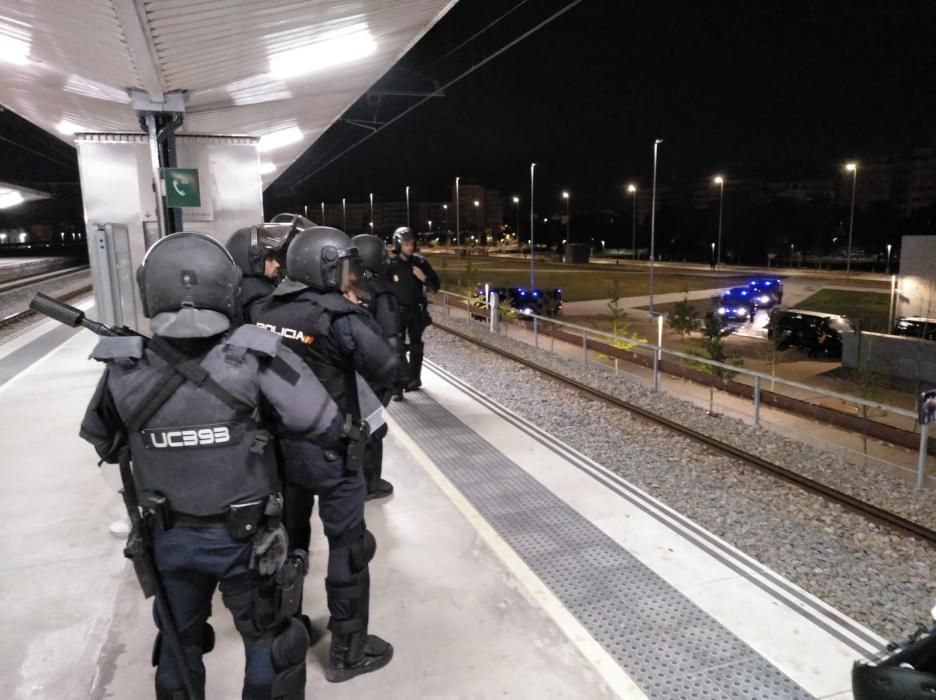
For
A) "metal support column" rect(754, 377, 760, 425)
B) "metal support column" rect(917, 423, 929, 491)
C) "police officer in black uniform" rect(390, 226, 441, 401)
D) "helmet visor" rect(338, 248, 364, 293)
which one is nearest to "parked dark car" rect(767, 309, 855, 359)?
"metal support column" rect(754, 377, 760, 425)

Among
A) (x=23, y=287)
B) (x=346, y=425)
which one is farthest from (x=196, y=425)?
(x=23, y=287)

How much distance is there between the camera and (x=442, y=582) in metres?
4.01

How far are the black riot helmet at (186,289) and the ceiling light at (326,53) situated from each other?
4.21m

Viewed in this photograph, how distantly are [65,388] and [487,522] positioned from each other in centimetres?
639

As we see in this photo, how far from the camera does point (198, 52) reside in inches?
211

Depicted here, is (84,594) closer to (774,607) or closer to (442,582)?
(442,582)

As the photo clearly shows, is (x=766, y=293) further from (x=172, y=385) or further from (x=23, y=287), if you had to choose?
(x=172, y=385)

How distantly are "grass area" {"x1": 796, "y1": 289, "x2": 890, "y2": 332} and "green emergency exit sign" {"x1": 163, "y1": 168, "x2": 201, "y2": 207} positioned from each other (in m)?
23.2

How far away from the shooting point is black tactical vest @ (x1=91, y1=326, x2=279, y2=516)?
2268 mm

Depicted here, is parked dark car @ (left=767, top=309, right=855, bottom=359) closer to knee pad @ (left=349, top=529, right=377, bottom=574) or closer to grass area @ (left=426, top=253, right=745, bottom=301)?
grass area @ (left=426, top=253, right=745, bottom=301)

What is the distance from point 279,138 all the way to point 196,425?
1067 cm

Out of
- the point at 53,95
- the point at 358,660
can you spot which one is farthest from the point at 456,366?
the point at 358,660

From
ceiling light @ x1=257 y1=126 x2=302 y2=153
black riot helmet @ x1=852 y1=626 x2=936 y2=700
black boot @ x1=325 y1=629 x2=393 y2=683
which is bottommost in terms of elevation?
black boot @ x1=325 y1=629 x2=393 y2=683

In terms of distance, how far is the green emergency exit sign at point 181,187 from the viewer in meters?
6.12
